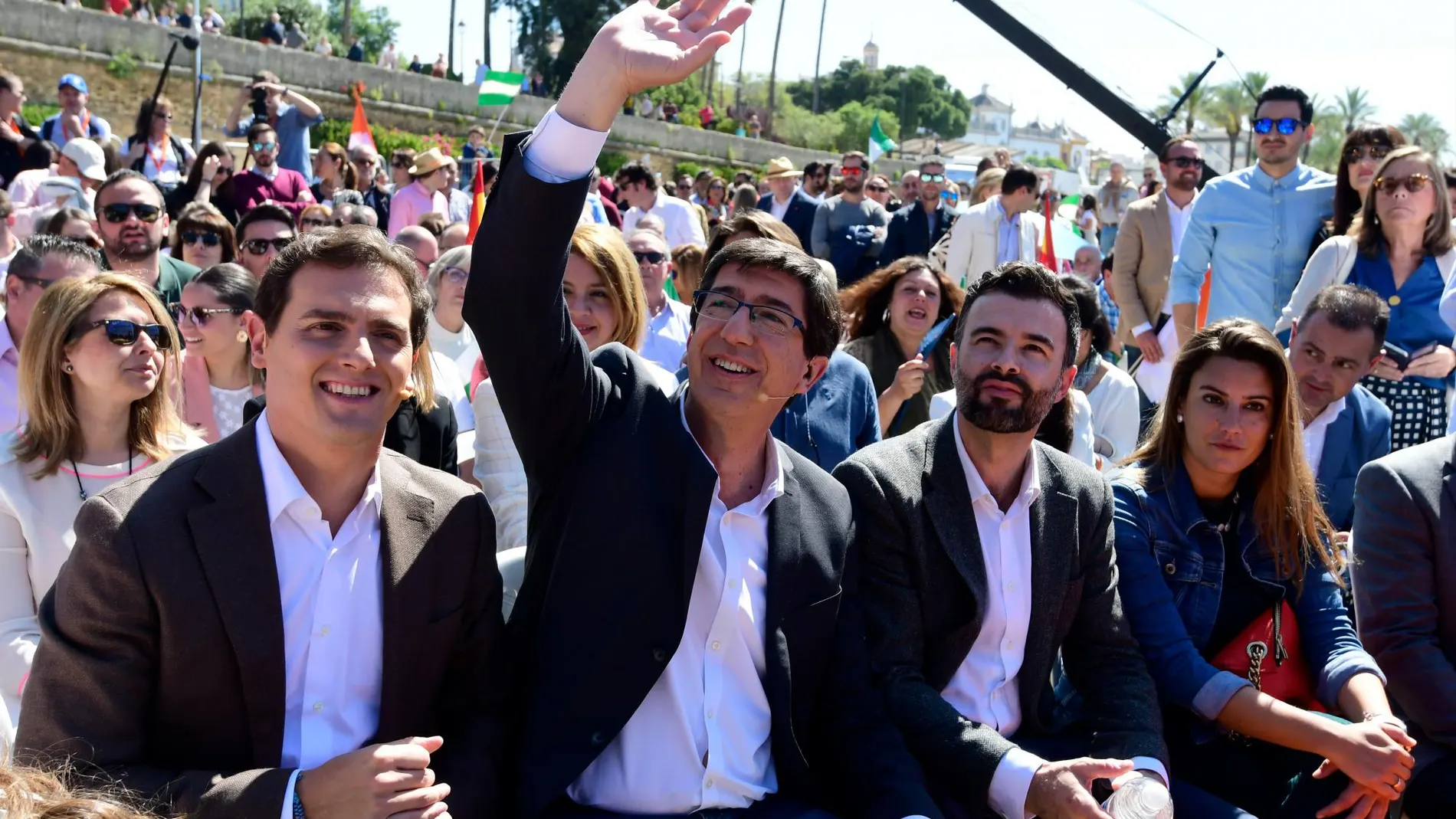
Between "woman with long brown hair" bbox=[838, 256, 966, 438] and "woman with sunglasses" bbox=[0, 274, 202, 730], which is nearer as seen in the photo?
"woman with sunglasses" bbox=[0, 274, 202, 730]

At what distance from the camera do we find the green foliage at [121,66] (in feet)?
88.2

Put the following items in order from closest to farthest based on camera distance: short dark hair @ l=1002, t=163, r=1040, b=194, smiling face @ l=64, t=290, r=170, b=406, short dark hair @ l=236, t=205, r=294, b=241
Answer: smiling face @ l=64, t=290, r=170, b=406 → short dark hair @ l=236, t=205, r=294, b=241 → short dark hair @ l=1002, t=163, r=1040, b=194

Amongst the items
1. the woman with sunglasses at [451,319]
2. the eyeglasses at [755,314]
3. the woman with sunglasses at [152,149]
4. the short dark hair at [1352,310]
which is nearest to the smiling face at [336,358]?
the eyeglasses at [755,314]

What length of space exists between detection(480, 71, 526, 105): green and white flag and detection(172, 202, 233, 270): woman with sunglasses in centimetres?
839

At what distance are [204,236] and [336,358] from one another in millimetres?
4948

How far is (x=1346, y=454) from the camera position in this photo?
425 centimetres

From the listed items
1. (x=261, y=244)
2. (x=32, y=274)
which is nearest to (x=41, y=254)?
(x=32, y=274)

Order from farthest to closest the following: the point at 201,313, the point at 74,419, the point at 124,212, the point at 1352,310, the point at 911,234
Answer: the point at 911,234 → the point at 124,212 → the point at 201,313 → the point at 1352,310 → the point at 74,419

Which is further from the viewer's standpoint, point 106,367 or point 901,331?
point 901,331

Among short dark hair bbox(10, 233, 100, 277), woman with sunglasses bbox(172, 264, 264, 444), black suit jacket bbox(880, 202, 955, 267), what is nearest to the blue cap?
short dark hair bbox(10, 233, 100, 277)

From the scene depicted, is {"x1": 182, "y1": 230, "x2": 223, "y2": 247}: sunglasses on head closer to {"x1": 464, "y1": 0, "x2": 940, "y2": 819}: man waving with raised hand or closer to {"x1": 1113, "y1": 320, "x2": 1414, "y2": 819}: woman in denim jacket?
{"x1": 464, "y1": 0, "x2": 940, "y2": 819}: man waving with raised hand

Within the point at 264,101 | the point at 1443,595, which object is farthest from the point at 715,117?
the point at 1443,595

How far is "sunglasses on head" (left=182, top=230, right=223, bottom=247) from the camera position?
6668mm

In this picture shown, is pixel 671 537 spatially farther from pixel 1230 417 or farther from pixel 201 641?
pixel 1230 417
